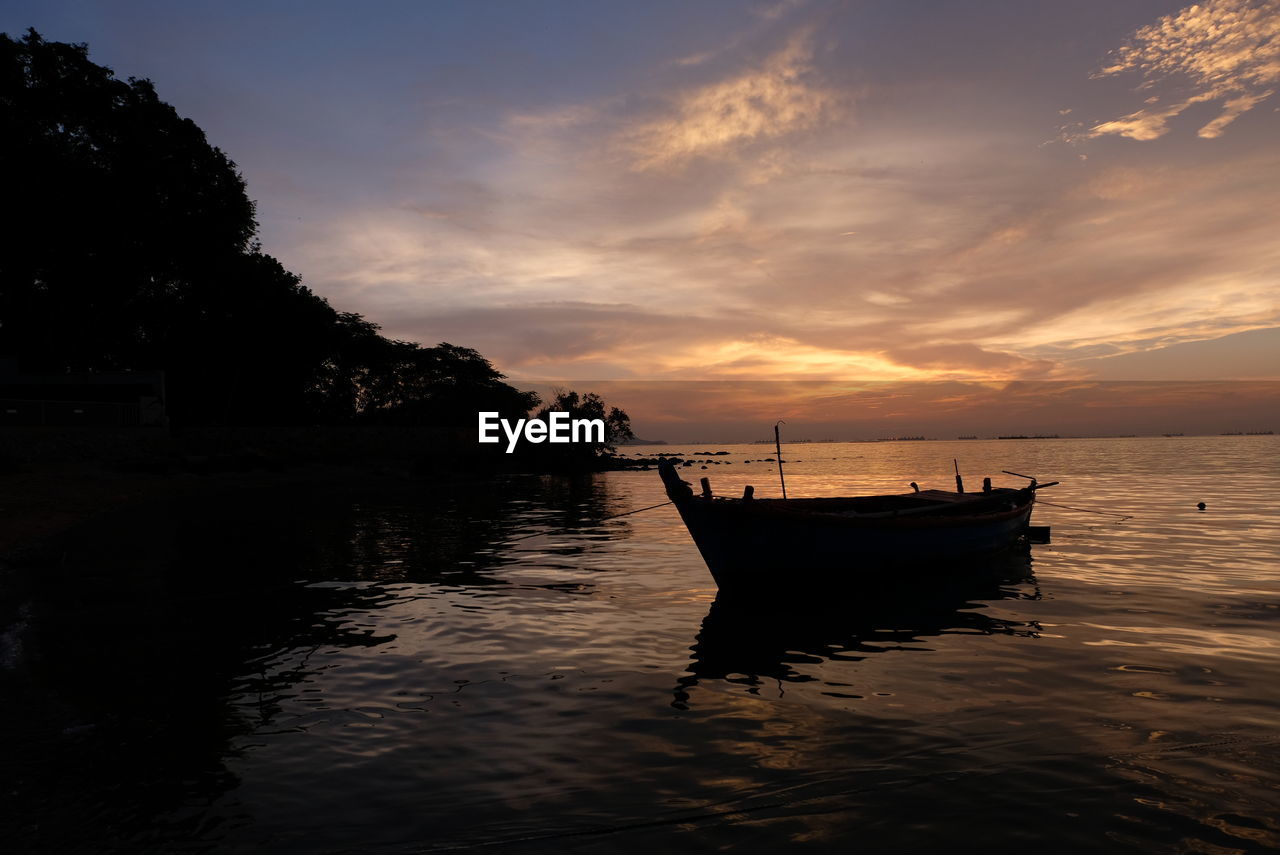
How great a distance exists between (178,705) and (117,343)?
5096 centimetres

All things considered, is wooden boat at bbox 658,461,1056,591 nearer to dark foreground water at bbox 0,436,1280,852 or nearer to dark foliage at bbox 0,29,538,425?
dark foreground water at bbox 0,436,1280,852

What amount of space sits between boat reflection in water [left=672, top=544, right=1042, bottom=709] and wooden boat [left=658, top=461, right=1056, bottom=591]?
360 mm

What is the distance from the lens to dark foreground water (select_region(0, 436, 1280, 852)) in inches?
225

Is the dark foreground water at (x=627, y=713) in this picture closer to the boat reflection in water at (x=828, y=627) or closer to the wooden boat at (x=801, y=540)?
the boat reflection in water at (x=828, y=627)

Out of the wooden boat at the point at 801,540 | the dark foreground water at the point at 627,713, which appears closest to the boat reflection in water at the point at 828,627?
the dark foreground water at the point at 627,713

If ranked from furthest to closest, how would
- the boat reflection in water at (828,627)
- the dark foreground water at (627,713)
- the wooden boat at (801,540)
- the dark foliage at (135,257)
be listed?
the dark foliage at (135,257) < the wooden boat at (801,540) < the boat reflection in water at (828,627) < the dark foreground water at (627,713)

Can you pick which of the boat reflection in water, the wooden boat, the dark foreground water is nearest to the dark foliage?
the dark foreground water

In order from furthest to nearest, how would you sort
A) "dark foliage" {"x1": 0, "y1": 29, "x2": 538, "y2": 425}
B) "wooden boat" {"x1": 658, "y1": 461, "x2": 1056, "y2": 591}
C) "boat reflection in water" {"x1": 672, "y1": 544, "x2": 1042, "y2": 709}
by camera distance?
"dark foliage" {"x1": 0, "y1": 29, "x2": 538, "y2": 425}, "wooden boat" {"x1": 658, "y1": 461, "x2": 1056, "y2": 591}, "boat reflection in water" {"x1": 672, "y1": 544, "x2": 1042, "y2": 709}

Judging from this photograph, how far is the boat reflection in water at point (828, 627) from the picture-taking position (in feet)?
32.4

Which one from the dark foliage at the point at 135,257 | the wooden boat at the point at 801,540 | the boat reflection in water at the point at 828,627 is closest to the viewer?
the boat reflection in water at the point at 828,627

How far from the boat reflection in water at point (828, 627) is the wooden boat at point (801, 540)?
36 cm

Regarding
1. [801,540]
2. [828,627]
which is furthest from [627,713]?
[801,540]

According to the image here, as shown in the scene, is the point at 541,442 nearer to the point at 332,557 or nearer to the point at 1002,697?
the point at 332,557

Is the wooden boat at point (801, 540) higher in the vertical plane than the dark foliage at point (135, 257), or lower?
lower
